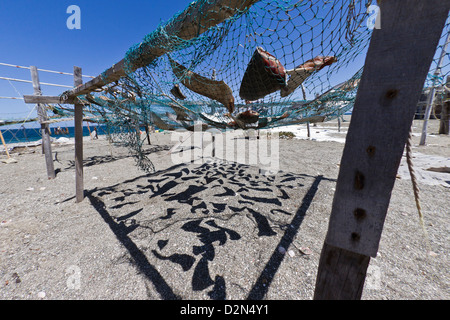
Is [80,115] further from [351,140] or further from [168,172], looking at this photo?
[351,140]

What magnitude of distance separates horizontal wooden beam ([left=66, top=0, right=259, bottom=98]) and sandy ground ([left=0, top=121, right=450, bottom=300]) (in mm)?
2383

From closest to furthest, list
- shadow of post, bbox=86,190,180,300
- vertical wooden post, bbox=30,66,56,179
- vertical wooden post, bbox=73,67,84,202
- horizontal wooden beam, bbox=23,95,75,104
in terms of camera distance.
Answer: shadow of post, bbox=86,190,180,300 → vertical wooden post, bbox=73,67,84,202 → horizontal wooden beam, bbox=23,95,75,104 → vertical wooden post, bbox=30,66,56,179

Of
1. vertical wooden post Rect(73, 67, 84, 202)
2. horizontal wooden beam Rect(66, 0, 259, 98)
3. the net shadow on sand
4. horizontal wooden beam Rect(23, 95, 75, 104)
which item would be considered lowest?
the net shadow on sand

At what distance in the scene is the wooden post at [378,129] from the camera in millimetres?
633

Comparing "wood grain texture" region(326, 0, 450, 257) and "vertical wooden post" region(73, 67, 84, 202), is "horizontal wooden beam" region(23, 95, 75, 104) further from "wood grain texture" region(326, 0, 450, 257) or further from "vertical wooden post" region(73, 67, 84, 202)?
"wood grain texture" region(326, 0, 450, 257)

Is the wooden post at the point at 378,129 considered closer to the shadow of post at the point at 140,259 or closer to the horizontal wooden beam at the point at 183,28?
the horizontal wooden beam at the point at 183,28

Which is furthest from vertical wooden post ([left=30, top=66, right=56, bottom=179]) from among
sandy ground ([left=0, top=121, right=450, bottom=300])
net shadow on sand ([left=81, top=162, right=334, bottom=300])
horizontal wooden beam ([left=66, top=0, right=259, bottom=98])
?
horizontal wooden beam ([left=66, top=0, right=259, bottom=98])

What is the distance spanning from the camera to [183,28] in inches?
57.4

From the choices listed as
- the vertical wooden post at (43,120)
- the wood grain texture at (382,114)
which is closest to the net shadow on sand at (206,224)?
the wood grain texture at (382,114)

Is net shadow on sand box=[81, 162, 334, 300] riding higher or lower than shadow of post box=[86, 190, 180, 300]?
higher

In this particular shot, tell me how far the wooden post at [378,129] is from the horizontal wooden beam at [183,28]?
97cm

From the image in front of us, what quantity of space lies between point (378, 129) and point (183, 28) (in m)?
1.64

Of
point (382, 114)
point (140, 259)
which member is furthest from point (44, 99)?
point (382, 114)

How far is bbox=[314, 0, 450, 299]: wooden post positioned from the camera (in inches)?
24.9
